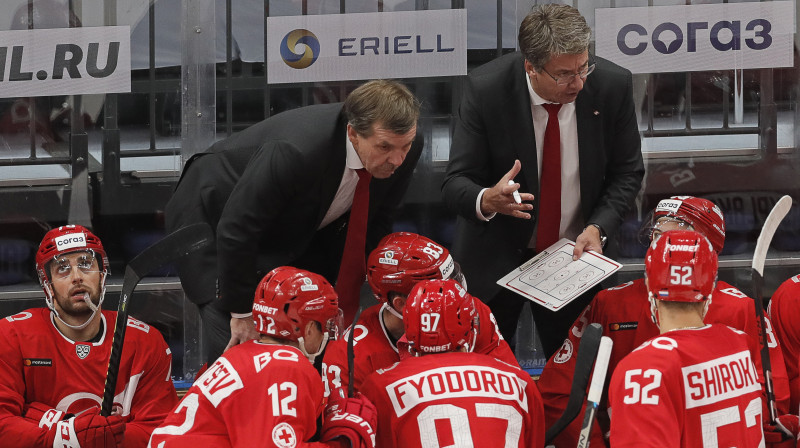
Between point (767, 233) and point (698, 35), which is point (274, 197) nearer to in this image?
point (767, 233)

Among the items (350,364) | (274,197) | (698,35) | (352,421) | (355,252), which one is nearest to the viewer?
(352,421)

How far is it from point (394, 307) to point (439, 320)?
48cm

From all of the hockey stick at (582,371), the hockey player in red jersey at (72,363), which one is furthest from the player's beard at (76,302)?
the hockey stick at (582,371)

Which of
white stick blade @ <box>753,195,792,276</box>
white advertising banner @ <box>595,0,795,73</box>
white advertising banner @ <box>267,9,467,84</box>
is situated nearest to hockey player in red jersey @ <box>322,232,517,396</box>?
white stick blade @ <box>753,195,792,276</box>

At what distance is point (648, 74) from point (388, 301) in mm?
2121

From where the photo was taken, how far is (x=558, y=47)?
10.9 ft

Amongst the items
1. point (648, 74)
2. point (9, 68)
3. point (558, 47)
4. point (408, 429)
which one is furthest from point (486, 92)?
point (9, 68)

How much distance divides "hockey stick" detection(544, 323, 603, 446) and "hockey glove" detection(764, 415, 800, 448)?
23.7 inches

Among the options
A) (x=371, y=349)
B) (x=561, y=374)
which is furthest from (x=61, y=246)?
→ (x=561, y=374)

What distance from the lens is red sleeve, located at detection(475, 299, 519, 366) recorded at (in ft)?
10.9

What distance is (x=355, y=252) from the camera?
11.6ft

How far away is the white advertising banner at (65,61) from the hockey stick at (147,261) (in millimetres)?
1707

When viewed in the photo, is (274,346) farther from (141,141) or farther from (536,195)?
(141,141)

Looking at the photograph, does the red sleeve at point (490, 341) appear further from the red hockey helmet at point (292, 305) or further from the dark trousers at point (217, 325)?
the dark trousers at point (217, 325)
